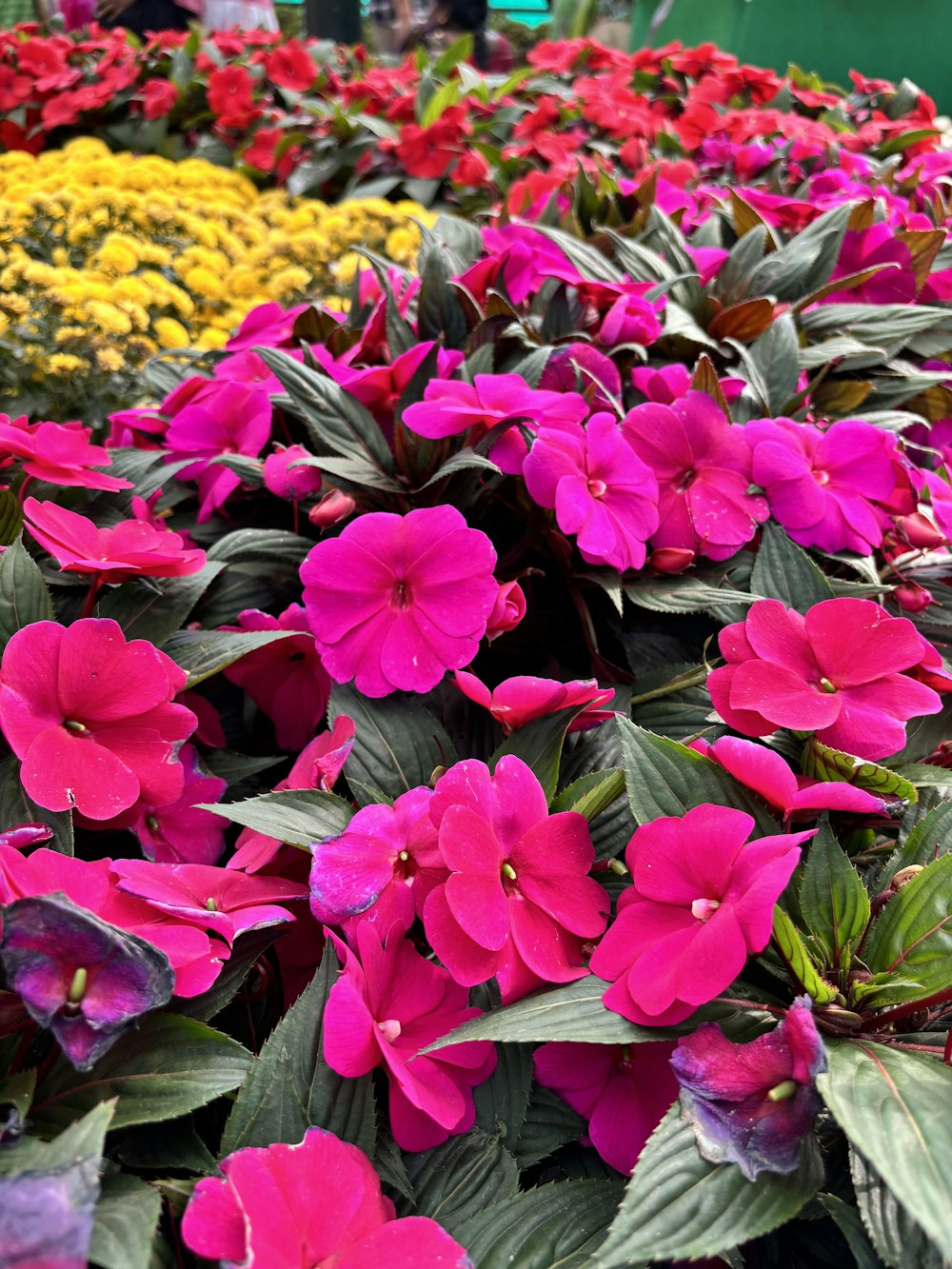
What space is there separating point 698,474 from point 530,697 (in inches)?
18.1

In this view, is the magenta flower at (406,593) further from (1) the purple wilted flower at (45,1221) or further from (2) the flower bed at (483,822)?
(1) the purple wilted flower at (45,1221)

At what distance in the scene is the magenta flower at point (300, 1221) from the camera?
1.94ft

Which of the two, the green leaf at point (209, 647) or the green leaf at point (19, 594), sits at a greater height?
the green leaf at point (19, 594)

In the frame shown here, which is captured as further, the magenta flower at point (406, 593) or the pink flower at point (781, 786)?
the magenta flower at point (406, 593)

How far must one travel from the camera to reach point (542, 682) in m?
0.94

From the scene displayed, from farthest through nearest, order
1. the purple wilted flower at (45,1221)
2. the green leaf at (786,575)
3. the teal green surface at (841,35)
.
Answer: the teal green surface at (841,35)
the green leaf at (786,575)
the purple wilted flower at (45,1221)

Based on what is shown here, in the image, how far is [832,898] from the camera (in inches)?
31.4

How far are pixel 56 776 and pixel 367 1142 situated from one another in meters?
0.41

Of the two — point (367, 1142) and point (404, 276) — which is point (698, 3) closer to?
point (404, 276)

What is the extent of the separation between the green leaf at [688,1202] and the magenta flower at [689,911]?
0.28 feet

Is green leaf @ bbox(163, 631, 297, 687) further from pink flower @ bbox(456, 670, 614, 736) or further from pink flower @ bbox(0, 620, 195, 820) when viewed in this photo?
pink flower @ bbox(456, 670, 614, 736)

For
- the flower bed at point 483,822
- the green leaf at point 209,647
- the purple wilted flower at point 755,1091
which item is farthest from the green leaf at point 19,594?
the purple wilted flower at point 755,1091

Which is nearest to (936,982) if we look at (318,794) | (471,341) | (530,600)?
(318,794)

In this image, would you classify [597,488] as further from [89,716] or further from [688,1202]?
[688,1202]
